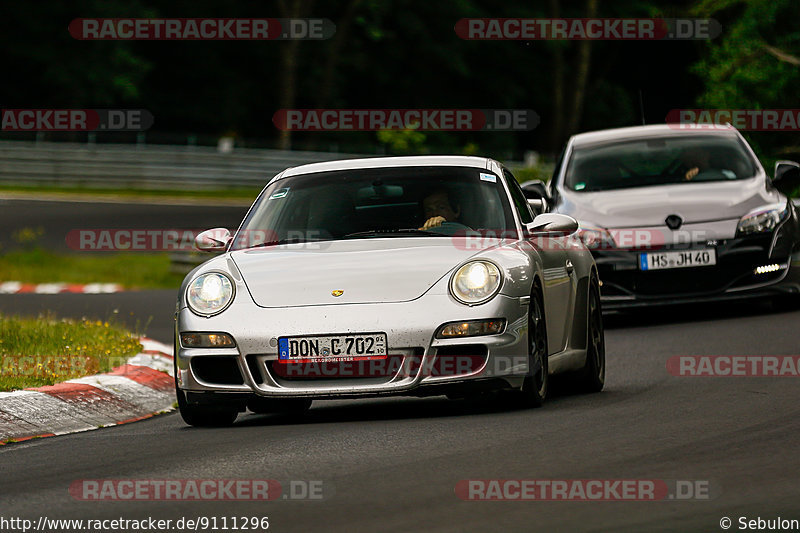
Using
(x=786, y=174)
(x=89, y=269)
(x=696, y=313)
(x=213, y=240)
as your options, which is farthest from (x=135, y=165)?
(x=213, y=240)

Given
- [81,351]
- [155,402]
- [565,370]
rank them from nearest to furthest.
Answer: [565,370]
[155,402]
[81,351]

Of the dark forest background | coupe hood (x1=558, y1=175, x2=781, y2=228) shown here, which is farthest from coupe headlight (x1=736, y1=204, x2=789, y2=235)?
the dark forest background

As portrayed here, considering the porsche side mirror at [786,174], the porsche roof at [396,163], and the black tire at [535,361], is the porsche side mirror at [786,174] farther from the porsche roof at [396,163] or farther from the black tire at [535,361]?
the black tire at [535,361]

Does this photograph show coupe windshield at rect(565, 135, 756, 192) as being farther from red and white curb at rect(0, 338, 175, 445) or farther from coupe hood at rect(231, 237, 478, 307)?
coupe hood at rect(231, 237, 478, 307)

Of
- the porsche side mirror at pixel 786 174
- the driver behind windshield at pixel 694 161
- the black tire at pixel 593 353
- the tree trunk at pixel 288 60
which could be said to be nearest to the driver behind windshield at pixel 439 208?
the black tire at pixel 593 353

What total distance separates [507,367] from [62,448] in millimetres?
2213

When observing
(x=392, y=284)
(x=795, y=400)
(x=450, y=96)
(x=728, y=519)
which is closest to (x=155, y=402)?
(x=392, y=284)

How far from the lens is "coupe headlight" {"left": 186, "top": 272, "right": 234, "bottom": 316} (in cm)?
850

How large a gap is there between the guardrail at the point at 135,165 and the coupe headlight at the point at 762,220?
2710 centimetres

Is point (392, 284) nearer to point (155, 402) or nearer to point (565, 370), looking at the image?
point (565, 370)

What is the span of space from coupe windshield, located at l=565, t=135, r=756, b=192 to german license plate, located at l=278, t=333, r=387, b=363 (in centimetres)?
648

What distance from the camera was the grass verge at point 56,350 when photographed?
10289 mm

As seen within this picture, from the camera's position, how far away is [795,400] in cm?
882

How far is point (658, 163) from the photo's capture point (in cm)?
1498
